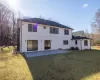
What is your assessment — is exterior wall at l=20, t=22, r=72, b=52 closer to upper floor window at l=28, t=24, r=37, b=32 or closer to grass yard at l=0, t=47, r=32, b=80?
upper floor window at l=28, t=24, r=37, b=32

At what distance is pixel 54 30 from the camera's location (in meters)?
24.1

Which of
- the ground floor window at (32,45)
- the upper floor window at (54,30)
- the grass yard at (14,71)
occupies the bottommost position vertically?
the grass yard at (14,71)

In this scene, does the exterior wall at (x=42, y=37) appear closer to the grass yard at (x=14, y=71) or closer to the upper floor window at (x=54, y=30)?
the upper floor window at (x=54, y=30)

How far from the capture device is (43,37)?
22.0m

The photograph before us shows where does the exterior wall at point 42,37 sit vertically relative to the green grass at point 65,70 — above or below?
above

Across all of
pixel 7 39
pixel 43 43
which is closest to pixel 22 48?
pixel 43 43

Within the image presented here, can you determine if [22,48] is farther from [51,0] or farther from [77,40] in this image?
[77,40]

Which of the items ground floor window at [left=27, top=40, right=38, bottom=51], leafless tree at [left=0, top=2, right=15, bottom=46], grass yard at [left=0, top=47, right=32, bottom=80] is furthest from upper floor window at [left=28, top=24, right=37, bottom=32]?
leafless tree at [left=0, top=2, right=15, bottom=46]

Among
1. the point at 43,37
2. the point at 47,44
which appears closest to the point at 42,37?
the point at 43,37

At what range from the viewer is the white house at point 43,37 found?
64.0 ft

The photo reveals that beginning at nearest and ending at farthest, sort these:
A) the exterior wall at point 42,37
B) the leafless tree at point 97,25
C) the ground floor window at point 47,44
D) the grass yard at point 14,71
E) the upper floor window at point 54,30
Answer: the grass yard at point 14,71 → the exterior wall at point 42,37 → the ground floor window at point 47,44 → the upper floor window at point 54,30 → the leafless tree at point 97,25

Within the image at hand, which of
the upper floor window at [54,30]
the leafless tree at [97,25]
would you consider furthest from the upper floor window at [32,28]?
the leafless tree at [97,25]

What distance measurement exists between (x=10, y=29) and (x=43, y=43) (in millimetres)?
23501

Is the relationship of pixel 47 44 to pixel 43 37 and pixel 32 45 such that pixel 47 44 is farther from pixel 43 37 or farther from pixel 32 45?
pixel 32 45
